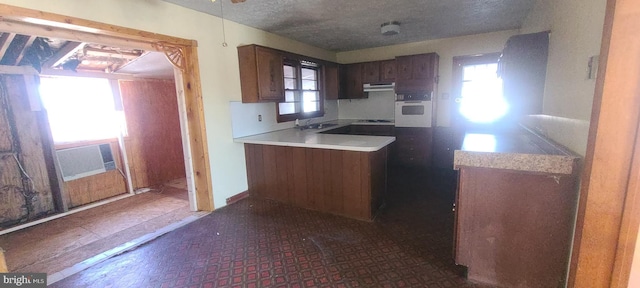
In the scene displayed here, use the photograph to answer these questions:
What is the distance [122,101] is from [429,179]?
5.08 m

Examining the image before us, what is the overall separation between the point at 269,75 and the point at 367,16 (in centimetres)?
144

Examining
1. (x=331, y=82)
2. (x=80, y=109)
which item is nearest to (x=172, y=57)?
(x=80, y=109)

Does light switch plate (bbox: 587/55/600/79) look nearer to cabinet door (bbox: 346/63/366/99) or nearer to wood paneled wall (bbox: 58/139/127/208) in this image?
cabinet door (bbox: 346/63/366/99)

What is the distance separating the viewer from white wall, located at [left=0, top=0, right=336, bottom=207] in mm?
2291

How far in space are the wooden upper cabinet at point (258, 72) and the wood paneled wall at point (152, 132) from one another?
2325mm

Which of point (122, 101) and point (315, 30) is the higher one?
point (315, 30)

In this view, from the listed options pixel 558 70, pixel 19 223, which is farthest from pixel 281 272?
pixel 19 223

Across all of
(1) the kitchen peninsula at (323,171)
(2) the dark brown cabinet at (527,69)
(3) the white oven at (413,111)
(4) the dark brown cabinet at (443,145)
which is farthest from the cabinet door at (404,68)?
(2) the dark brown cabinet at (527,69)

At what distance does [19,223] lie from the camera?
10.3ft

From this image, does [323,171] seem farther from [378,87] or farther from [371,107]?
[371,107]

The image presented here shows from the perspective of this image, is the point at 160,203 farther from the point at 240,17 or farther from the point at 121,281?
the point at 240,17

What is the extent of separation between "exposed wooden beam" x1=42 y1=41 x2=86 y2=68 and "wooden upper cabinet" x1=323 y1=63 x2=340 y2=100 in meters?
3.38

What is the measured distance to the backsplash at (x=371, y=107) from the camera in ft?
17.2

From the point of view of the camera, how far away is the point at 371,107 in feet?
17.9
